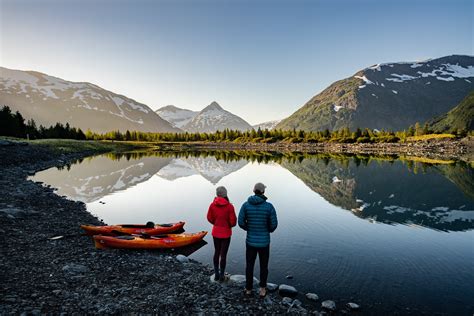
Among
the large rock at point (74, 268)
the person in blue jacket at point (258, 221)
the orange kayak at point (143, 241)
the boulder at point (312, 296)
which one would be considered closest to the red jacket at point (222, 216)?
→ the person in blue jacket at point (258, 221)

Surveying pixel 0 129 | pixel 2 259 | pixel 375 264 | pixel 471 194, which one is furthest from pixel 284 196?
pixel 0 129

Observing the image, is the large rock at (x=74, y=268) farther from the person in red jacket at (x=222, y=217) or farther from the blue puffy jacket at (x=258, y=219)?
the blue puffy jacket at (x=258, y=219)

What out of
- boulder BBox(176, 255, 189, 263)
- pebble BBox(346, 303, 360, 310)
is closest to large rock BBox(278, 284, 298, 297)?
pebble BBox(346, 303, 360, 310)

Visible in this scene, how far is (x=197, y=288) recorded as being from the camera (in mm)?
11422

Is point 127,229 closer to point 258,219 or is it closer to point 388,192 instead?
point 258,219

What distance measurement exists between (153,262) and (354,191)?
32.3 m

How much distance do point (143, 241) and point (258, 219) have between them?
8.48m

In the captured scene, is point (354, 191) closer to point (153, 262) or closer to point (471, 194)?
point (471, 194)

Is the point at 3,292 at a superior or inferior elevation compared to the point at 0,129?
inferior

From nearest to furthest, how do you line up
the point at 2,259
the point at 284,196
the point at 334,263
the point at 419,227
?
the point at 2,259, the point at 334,263, the point at 419,227, the point at 284,196

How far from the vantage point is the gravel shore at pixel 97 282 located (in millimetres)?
9609

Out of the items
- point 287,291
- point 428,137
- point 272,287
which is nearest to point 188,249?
point 272,287

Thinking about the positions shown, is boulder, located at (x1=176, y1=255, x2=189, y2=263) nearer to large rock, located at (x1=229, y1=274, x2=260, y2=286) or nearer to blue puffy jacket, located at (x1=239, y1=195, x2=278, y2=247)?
large rock, located at (x1=229, y1=274, x2=260, y2=286)

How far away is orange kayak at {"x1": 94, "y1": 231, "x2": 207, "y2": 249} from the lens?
15516mm
